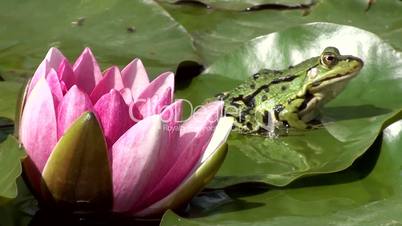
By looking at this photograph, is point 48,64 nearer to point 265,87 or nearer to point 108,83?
point 108,83

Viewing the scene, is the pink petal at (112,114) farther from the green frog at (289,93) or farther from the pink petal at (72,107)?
the green frog at (289,93)

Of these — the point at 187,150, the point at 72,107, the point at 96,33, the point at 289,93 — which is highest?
the point at 72,107

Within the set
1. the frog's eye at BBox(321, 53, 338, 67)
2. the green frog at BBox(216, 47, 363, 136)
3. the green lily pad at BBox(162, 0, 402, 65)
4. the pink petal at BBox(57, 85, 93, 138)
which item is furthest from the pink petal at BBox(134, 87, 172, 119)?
the green lily pad at BBox(162, 0, 402, 65)

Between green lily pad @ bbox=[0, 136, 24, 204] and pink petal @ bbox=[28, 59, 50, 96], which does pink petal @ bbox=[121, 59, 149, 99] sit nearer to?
pink petal @ bbox=[28, 59, 50, 96]

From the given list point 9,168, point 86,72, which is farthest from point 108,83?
point 9,168

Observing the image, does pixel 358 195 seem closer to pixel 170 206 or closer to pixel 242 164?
pixel 242 164

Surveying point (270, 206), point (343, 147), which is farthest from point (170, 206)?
point (343, 147)
